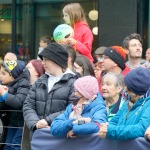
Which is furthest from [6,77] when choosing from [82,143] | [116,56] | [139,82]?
[139,82]

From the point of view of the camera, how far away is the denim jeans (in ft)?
23.2

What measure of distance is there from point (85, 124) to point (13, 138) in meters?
2.34

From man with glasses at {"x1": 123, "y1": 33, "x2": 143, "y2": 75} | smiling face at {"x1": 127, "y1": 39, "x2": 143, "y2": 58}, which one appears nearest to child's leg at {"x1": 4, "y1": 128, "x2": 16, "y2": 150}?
man with glasses at {"x1": 123, "y1": 33, "x2": 143, "y2": 75}

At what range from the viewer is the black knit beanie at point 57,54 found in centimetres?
632

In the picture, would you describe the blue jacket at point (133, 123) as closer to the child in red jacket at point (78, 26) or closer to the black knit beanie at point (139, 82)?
the black knit beanie at point (139, 82)

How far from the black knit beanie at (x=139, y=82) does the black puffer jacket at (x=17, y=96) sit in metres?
2.42

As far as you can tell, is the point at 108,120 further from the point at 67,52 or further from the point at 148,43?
the point at 148,43

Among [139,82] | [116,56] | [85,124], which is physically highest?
[116,56]

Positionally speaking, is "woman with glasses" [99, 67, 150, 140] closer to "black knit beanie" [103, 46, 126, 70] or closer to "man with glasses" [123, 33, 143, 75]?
"black knit beanie" [103, 46, 126, 70]

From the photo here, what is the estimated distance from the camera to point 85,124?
5.05m

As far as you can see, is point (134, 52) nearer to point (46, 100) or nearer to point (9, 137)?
point (46, 100)

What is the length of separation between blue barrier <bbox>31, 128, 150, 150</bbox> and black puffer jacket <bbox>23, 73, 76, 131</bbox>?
1.75 feet

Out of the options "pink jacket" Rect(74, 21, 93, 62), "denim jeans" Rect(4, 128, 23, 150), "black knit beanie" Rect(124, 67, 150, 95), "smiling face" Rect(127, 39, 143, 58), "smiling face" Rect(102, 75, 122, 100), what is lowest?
"denim jeans" Rect(4, 128, 23, 150)

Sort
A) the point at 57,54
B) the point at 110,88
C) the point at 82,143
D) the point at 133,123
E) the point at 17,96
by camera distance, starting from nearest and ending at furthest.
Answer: the point at 133,123 → the point at 82,143 → the point at 110,88 → the point at 57,54 → the point at 17,96
